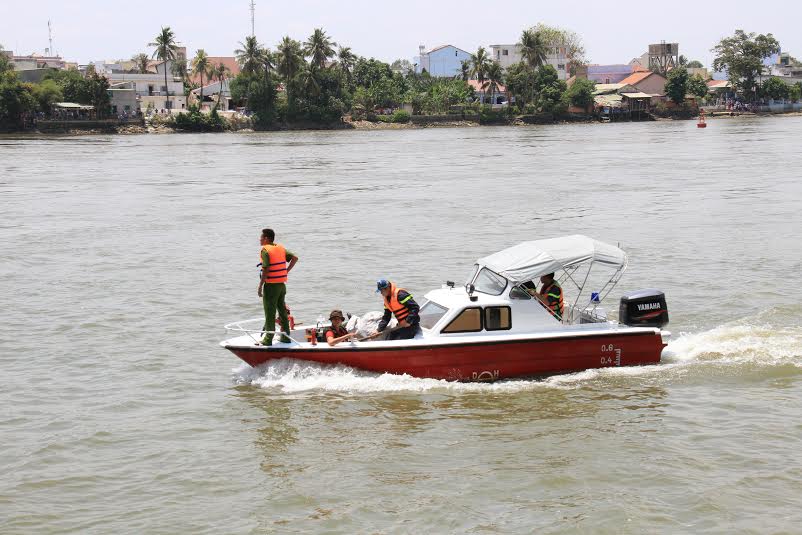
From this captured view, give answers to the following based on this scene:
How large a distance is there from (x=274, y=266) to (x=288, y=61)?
97.8 m

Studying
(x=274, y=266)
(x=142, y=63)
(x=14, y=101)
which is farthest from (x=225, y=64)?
(x=274, y=266)

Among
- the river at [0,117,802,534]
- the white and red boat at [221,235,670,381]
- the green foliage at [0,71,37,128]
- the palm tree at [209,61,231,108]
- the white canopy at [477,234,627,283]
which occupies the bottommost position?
the river at [0,117,802,534]

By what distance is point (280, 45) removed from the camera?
109125 millimetres

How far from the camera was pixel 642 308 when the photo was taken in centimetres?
1453

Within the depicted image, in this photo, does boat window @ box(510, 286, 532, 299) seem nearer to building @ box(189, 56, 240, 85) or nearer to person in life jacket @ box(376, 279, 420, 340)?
person in life jacket @ box(376, 279, 420, 340)

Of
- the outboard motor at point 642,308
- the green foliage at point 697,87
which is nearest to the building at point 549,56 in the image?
the green foliage at point 697,87

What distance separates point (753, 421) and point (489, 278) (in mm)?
4350

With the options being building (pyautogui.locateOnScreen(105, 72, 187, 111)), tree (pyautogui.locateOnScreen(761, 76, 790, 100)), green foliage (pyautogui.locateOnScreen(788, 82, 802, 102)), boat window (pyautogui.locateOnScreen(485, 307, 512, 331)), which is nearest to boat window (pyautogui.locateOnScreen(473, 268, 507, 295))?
boat window (pyautogui.locateOnScreen(485, 307, 512, 331))

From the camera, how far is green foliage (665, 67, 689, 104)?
127 metres

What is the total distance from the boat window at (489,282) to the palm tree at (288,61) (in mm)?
96314

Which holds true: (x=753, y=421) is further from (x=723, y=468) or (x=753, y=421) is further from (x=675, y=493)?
(x=675, y=493)

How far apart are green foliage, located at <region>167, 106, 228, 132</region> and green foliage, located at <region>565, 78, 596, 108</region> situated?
44362mm

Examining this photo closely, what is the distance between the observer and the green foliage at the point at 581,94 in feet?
395

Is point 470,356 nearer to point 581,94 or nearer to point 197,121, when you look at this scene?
point 197,121
